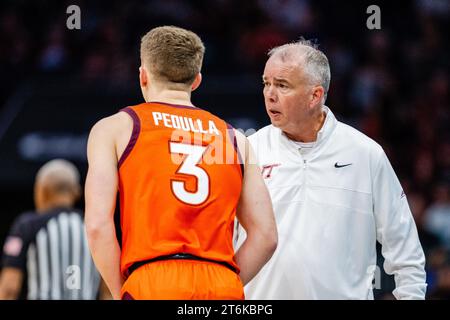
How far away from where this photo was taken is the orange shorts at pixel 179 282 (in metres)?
3.67

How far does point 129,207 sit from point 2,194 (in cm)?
689

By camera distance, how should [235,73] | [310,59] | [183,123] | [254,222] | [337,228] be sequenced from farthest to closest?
1. [235,73]
2. [310,59]
3. [337,228]
4. [254,222]
5. [183,123]

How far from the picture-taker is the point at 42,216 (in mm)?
6695

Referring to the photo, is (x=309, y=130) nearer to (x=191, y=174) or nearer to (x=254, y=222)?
(x=254, y=222)

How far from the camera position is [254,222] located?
4.02m

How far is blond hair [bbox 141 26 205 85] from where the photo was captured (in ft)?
12.9

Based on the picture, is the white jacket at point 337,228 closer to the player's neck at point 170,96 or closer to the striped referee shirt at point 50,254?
the player's neck at point 170,96

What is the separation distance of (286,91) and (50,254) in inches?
101

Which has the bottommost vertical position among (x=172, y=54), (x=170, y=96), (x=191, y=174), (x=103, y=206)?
(x=103, y=206)

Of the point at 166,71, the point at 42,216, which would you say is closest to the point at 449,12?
the point at 42,216

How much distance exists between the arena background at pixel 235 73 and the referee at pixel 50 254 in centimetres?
324

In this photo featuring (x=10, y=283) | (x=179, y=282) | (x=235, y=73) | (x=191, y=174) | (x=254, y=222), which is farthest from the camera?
(x=235, y=73)

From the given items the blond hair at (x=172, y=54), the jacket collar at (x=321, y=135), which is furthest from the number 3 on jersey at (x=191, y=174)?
the jacket collar at (x=321, y=135)

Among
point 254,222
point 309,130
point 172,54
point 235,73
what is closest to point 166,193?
point 254,222
